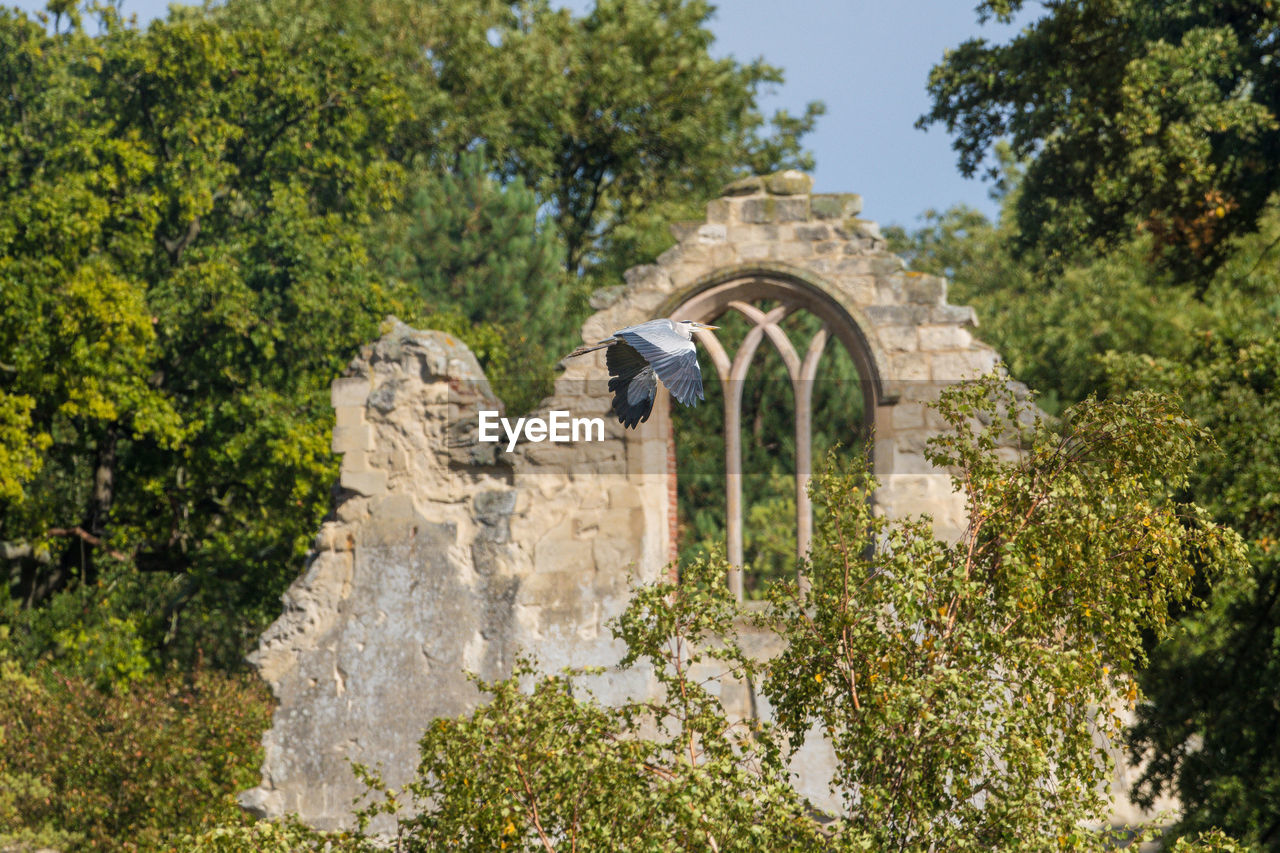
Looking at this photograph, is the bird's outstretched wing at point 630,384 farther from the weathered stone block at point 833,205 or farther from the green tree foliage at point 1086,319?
the green tree foliage at point 1086,319

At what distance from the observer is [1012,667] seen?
409 cm

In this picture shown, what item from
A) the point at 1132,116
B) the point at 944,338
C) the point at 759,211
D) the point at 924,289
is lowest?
the point at 944,338

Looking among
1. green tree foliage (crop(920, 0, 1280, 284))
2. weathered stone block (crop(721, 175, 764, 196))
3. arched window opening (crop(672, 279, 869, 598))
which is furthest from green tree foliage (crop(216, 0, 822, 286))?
weathered stone block (crop(721, 175, 764, 196))

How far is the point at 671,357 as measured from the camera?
453cm

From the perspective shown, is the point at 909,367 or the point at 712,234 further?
the point at 712,234

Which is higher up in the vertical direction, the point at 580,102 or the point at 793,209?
the point at 580,102

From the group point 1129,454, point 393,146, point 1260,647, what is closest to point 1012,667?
point 1129,454

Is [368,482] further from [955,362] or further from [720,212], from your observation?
[955,362]

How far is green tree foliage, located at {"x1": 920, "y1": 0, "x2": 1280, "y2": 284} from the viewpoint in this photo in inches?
324

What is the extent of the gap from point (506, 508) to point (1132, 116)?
14.7ft

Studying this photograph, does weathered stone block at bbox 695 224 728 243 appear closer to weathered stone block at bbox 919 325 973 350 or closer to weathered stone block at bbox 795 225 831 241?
weathered stone block at bbox 795 225 831 241

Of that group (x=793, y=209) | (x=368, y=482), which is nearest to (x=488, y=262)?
(x=368, y=482)

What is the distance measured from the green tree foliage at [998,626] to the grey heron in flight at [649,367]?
628 millimetres

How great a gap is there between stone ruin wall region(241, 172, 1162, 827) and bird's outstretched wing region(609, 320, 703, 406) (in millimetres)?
2428
